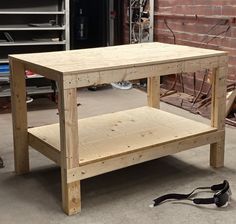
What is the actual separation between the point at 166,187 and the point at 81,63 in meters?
0.96

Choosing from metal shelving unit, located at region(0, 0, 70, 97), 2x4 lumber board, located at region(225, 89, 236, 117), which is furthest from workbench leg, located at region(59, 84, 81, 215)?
metal shelving unit, located at region(0, 0, 70, 97)

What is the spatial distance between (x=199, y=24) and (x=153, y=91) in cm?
195

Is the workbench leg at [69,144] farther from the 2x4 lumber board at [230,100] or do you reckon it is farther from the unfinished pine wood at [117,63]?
the 2x4 lumber board at [230,100]

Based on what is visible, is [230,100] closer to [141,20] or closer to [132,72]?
[132,72]

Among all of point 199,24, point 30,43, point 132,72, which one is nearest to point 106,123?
point 132,72

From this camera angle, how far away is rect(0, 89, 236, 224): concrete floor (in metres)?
2.43

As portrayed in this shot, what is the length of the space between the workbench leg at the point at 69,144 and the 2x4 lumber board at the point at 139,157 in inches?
1.9

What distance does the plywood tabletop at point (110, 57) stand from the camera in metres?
2.46

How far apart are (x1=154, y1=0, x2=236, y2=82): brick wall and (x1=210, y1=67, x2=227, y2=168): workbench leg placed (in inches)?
70.4

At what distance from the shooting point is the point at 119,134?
2.95m

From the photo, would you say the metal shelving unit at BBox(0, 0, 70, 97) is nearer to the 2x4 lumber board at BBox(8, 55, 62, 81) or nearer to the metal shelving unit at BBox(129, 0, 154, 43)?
the metal shelving unit at BBox(129, 0, 154, 43)

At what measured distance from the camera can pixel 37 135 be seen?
2891mm

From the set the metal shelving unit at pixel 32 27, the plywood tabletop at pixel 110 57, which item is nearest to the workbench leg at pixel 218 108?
the plywood tabletop at pixel 110 57

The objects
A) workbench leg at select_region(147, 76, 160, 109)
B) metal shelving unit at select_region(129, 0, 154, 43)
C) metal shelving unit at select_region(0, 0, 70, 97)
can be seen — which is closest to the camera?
workbench leg at select_region(147, 76, 160, 109)
